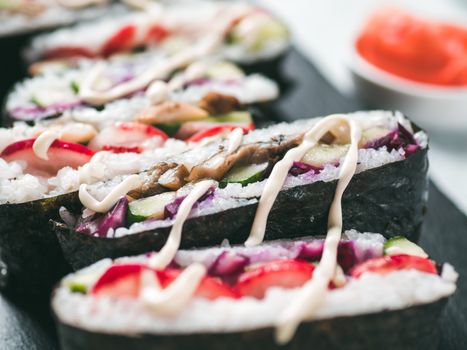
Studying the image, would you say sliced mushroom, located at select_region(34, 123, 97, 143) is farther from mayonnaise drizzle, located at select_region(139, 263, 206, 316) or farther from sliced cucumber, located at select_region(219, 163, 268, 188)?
mayonnaise drizzle, located at select_region(139, 263, 206, 316)

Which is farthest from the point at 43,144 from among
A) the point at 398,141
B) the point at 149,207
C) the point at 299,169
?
the point at 398,141

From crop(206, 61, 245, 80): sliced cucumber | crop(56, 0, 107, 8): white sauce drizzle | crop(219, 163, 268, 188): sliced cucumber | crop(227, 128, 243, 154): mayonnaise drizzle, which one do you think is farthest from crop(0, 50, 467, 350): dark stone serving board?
crop(56, 0, 107, 8): white sauce drizzle

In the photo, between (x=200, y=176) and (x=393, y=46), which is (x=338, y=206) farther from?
(x=393, y=46)

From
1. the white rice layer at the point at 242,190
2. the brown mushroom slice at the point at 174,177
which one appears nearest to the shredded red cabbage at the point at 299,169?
the white rice layer at the point at 242,190

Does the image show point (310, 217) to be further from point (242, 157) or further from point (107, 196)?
point (107, 196)

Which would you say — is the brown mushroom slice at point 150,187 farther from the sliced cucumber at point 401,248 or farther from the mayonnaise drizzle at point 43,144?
the sliced cucumber at point 401,248
